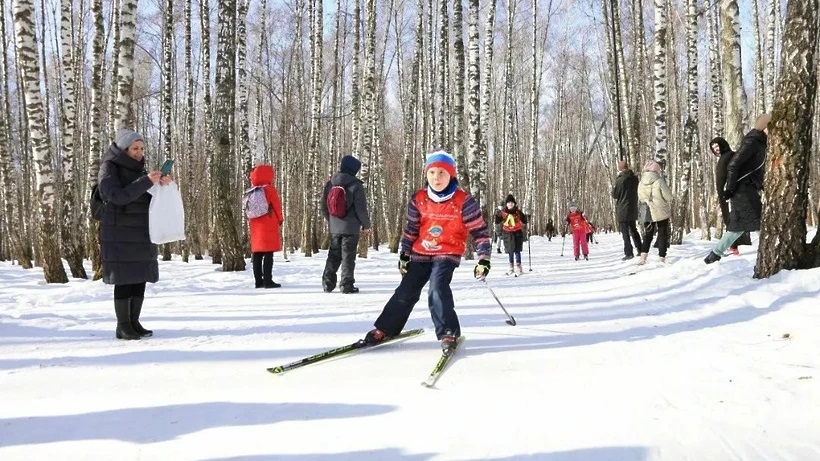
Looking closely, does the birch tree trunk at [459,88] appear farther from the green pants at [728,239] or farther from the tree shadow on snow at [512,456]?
the tree shadow on snow at [512,456]

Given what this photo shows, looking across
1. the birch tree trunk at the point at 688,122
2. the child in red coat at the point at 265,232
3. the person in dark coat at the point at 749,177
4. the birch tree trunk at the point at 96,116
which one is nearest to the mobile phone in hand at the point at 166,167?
the child in red coat at the point at 265,232

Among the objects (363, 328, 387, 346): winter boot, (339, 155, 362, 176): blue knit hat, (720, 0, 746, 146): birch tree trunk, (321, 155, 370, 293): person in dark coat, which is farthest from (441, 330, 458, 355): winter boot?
(720, 0, 746, 146): birch tree trunk

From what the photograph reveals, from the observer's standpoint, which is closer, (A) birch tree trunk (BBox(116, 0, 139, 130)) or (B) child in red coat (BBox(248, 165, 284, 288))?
(B) child in red coat (BBox(248, 165, 284, 288))

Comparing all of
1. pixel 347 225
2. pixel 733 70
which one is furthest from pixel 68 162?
pixel 733 70

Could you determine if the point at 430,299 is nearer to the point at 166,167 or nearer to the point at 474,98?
the point at 166,167

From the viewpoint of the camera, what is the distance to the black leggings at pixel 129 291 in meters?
4.53

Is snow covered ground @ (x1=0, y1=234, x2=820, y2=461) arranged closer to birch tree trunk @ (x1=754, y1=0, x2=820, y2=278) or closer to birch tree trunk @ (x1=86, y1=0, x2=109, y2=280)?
birch tree trunk @ (x1=754, y1=0, x2=820, y2=278)

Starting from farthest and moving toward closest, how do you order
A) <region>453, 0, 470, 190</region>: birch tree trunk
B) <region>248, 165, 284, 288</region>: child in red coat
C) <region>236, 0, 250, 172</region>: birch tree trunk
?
1. <region>236, 0, 250, 172</region>: birch tree trunk
2. <region>453, 0, 470, 190</region>: birch tree trunk
3. <region>248, 165, 284, 288</region>: child in red coat

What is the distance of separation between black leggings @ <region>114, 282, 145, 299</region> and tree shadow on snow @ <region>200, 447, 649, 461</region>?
8.78 ft

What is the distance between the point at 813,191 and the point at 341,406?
35.6 meters

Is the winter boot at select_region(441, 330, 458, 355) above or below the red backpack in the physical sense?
below

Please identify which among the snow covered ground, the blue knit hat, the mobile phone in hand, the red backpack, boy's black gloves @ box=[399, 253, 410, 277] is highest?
the blue knit hat

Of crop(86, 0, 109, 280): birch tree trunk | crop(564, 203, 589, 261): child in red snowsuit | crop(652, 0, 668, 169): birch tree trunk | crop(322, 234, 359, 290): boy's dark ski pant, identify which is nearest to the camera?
crop(322, 234, 359, 290): boy's dark ski pant

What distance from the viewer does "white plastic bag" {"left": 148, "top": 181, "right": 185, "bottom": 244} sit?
4504 mm
